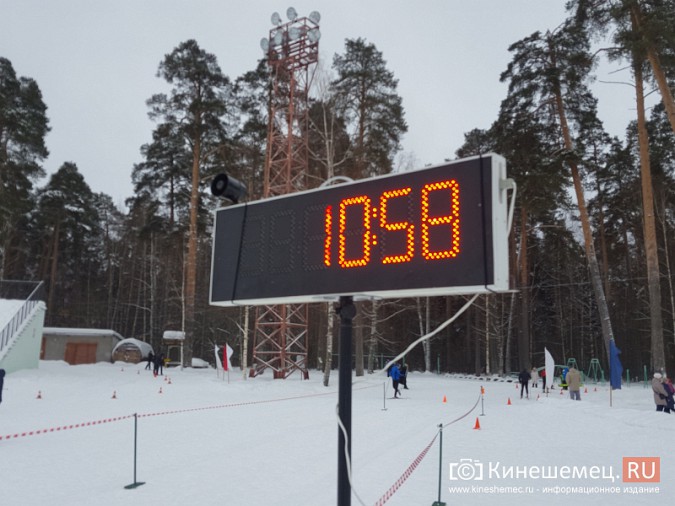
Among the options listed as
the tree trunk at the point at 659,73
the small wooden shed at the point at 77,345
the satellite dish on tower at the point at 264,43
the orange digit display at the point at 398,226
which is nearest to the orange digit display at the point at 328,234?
the orange digit display at the point at 398,226

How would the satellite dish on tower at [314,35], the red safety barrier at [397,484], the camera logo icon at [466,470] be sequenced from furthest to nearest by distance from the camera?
the satellite dish on tower at [314,35] < the camera logo icon at [466,470] < the red safety barrier at [397,484]

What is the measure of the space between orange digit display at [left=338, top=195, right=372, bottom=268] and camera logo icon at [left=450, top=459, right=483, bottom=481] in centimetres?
566

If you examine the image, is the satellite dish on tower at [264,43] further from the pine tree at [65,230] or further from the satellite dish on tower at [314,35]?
the pine tree at [65,230]

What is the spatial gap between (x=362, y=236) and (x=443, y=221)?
69cm

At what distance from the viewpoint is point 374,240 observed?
3.95 meters

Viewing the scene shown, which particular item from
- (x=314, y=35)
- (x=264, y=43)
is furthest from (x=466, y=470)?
(x=264, y=43)

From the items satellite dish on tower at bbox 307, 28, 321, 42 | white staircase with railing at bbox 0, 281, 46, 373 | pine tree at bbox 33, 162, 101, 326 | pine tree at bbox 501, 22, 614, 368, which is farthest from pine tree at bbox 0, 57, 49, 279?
pine tree at bbox 501, 22, 614, 368

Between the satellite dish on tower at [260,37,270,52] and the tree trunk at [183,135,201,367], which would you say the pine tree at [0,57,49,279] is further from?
the satellite dish on tower at [260,37,270,52]

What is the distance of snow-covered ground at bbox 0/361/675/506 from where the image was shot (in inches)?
283

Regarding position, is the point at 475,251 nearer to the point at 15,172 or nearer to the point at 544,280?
the point at 15,172

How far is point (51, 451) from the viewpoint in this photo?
9750 mm

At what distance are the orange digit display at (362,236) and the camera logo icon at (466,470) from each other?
18.6 feet

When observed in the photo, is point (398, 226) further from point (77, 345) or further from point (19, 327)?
point (77, 345)

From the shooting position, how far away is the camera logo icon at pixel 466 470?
823cm
